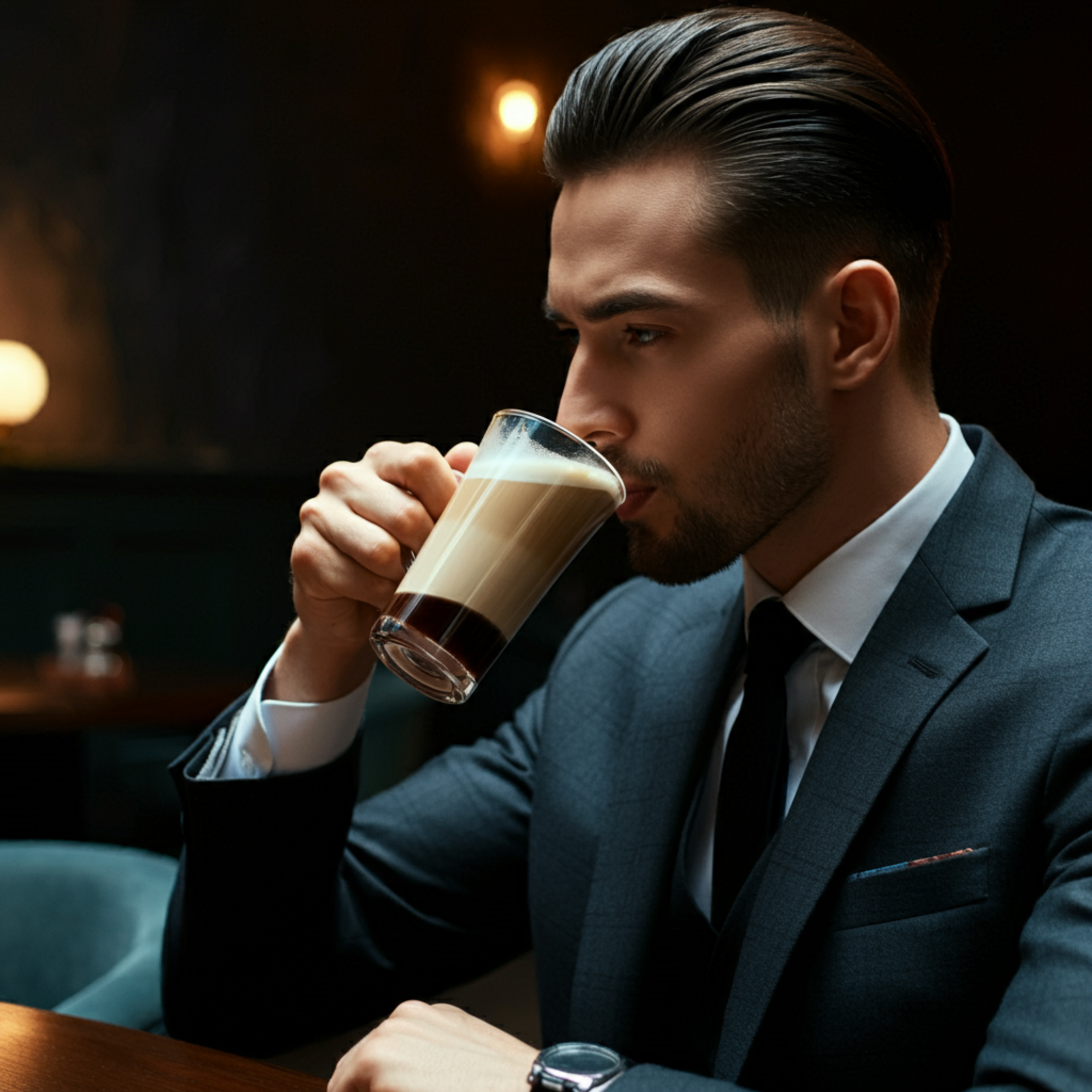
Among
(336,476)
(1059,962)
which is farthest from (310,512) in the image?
(1059,962)

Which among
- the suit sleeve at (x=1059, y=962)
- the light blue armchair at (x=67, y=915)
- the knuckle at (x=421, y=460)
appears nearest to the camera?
the suit sleeve at (x=1059, y=962)

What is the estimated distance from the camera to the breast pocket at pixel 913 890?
1.04 metres

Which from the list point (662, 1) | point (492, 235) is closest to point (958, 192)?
point (662, 1)

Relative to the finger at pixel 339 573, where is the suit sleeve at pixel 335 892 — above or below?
below

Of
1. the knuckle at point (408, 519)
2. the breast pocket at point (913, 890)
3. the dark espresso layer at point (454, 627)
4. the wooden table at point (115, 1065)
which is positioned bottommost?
the wooden table at point (115, 1065)

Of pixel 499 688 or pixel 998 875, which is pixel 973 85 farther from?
pixel 998 875

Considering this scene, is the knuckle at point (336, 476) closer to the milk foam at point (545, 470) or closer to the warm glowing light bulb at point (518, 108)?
the milk foam at point (545, 470)

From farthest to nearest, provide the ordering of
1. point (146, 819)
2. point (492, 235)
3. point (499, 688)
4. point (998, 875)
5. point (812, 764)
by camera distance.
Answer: point (492, 235) < point (499, 688) < point (146, 819) < point (812, 764) < point (998, 875)

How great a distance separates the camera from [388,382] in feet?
16.7

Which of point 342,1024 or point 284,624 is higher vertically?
point 342,1024

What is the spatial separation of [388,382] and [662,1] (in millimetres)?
1903

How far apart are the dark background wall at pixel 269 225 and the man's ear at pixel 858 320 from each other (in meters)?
3.51

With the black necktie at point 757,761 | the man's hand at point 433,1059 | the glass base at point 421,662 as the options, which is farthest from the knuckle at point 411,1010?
the black necktie at point 757,761

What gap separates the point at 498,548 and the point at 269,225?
4.53m
